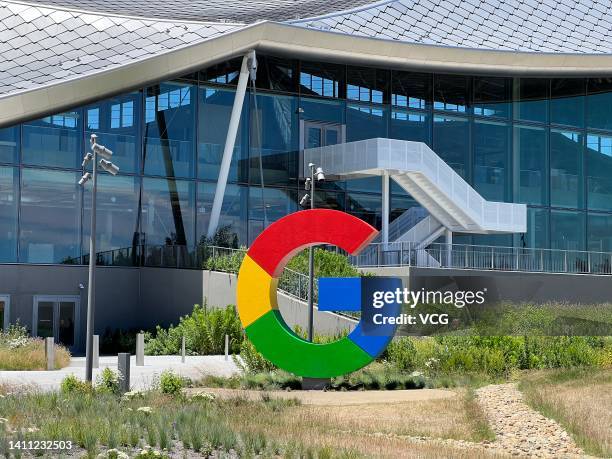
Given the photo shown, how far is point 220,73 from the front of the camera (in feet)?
146

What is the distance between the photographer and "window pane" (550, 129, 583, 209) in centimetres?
5134

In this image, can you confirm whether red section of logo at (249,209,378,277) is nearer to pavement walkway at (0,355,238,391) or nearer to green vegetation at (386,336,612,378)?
pavement walkway at (0,355,238,391)

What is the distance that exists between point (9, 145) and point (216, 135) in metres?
8.48

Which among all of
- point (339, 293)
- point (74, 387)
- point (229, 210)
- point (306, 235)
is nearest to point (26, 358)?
point (74, 387)

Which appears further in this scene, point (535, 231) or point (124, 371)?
point (535, 231)

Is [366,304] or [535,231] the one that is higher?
[535,231]

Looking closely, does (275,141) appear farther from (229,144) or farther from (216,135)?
(229,144)

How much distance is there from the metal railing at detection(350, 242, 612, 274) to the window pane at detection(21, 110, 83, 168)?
11415 millimetres

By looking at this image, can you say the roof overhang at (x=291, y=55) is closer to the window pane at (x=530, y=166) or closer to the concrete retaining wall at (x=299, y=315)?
the window pane at (x=530, y=166)

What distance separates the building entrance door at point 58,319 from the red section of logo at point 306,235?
15929mm

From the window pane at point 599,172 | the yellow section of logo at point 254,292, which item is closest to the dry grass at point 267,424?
the yellow section of logo at point 254,292

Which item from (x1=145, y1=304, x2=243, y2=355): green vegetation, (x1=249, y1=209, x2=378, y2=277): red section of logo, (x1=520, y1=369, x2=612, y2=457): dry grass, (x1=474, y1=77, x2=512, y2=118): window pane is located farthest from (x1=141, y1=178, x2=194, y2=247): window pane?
(x1=520, y1=369, x2=612, y2=457): dry grass

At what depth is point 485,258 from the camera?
46156 millimetres

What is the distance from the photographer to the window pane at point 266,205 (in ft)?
147
